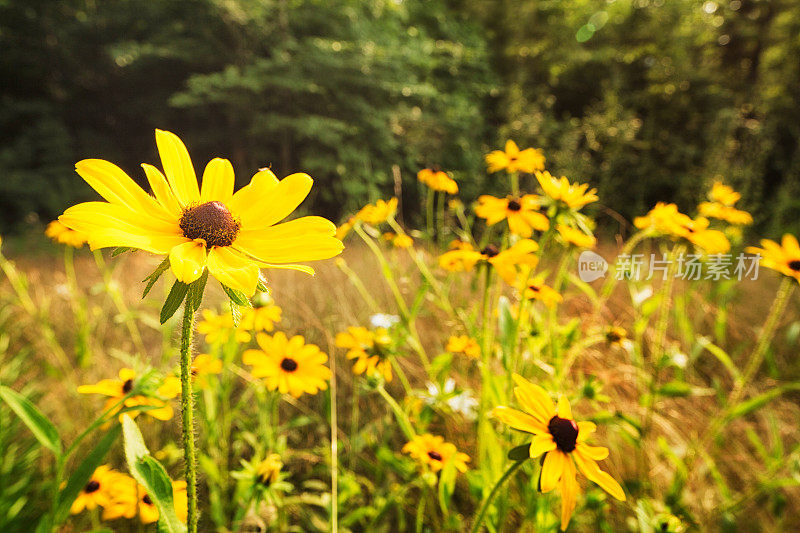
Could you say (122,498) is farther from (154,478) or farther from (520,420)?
Result: (520,420)

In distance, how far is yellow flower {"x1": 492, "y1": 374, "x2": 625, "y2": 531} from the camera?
66 centimetres

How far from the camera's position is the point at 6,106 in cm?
831

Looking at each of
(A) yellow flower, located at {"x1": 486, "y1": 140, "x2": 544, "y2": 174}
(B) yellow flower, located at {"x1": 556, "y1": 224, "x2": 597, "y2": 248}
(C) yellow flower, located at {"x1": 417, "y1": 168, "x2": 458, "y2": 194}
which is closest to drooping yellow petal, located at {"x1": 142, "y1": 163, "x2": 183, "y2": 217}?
(B) yellow flower, located at {"x1": 556, "y1": 224, "x2": 597, "y2": 248}

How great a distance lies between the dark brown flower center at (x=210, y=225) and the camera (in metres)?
0.63

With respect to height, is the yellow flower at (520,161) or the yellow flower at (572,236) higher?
the yellow flower at (520,161)

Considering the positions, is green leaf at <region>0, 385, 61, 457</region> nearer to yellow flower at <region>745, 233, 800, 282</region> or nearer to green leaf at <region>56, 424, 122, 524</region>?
green leaf at <region>56, 424, 122, 524</region>

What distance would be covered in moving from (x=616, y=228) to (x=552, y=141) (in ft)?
7.46

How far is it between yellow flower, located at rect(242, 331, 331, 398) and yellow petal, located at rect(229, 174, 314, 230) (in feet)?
1.92

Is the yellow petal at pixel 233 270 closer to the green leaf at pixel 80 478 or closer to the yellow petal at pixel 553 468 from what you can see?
the green leaf at pixel 80 478

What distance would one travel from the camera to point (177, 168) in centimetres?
69

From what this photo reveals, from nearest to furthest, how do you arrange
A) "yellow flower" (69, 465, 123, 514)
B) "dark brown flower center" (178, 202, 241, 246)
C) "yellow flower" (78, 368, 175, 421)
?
"dark brown flower center" (178, 202, 241, 246), "yellow flower" (78, 368, 175, 421), "yellow flower" (69, 465, 123, 514)

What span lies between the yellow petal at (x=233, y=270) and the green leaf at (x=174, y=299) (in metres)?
0.04

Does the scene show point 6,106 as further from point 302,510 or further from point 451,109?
point 302,510

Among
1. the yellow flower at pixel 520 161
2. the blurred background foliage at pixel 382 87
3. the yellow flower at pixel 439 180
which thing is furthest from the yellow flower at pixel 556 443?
the blurred background foliage at pixel 382 87
